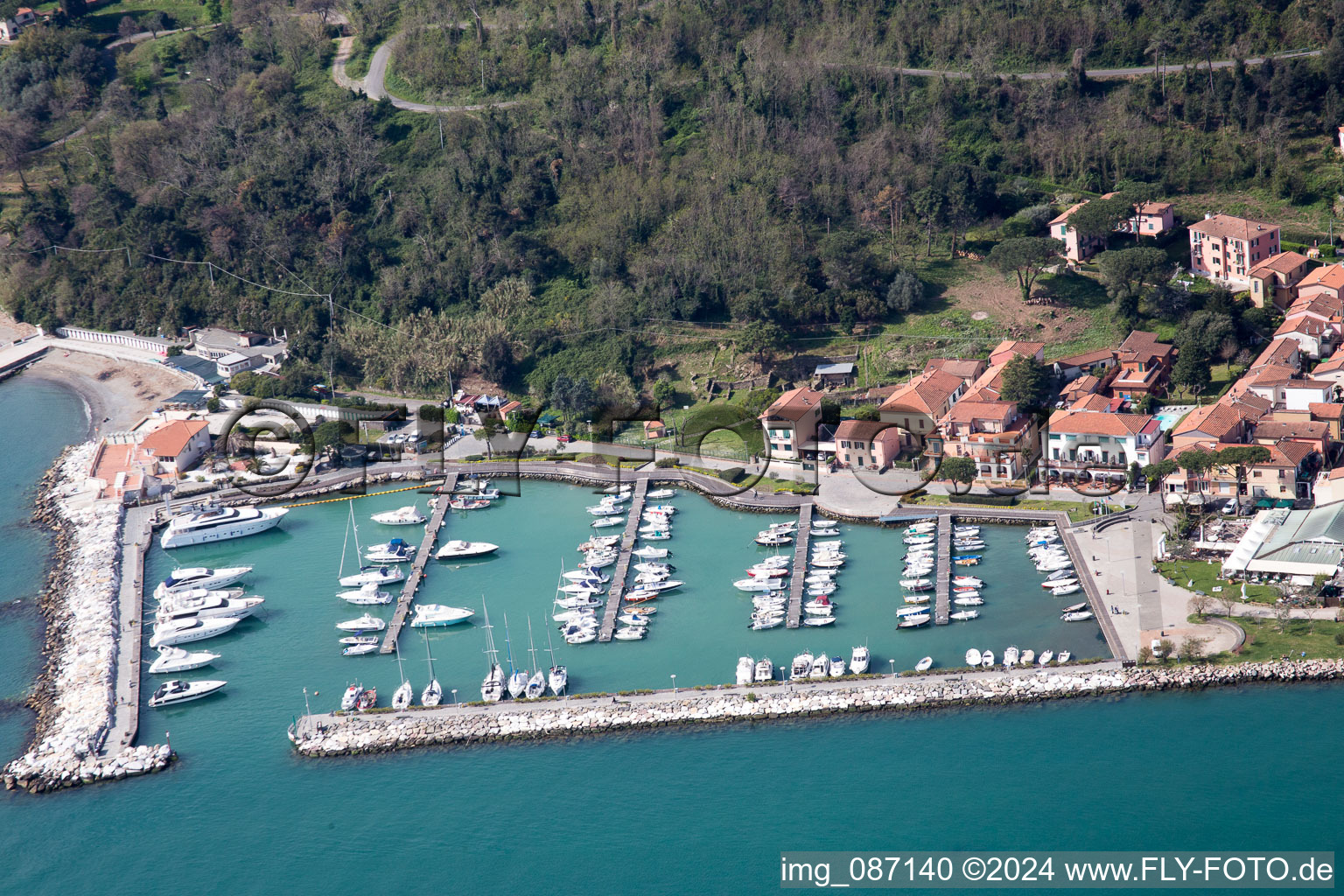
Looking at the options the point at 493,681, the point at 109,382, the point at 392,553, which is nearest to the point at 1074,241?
the point at 392,553

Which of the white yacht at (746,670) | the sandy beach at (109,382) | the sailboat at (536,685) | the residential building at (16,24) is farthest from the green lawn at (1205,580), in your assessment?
the residential building at (16,24)

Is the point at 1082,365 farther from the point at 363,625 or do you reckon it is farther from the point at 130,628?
the point at 130,628

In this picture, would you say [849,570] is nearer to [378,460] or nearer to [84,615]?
[378,460]

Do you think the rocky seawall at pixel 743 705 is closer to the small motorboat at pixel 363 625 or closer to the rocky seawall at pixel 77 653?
the small motorboat at pixel 363 625

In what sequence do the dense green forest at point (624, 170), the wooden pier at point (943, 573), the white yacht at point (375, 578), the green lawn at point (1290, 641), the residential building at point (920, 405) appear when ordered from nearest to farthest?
1. the green lawn at point (1290, 641)
2. the wooden pier at point (943, 573)
3. the white yacht at point (375, 578)
4. the residential building at point (920, 405)
5. the dense green forest at point (624, 170)

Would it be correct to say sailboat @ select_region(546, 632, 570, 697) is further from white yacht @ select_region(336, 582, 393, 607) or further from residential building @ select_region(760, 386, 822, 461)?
residential building @ select_region(760, 386, 822, 461)

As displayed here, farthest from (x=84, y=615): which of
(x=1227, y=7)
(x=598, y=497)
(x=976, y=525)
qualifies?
(x=1227, y=7)
